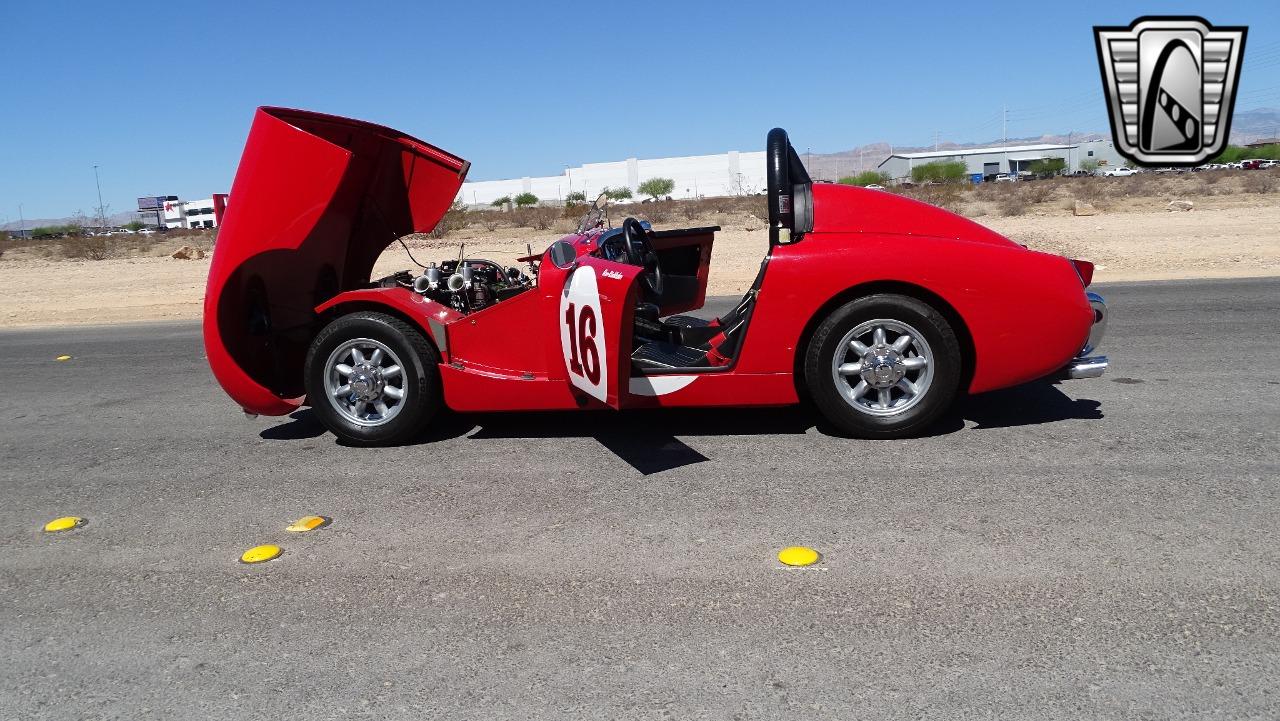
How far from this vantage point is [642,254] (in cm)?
634

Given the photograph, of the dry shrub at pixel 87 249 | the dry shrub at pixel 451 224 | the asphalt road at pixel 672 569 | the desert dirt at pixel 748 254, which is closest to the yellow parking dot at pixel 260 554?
the asphalt road at pixel 672 569

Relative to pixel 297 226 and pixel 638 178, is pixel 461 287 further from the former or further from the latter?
pixel 638 178

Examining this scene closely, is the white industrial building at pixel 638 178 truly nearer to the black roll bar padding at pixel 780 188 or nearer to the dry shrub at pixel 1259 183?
the dry shrub at pixel 1259 183

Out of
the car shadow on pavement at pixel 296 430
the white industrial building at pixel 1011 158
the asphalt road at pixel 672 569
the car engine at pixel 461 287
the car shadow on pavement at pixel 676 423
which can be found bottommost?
the asphalt road at pixel 672 569

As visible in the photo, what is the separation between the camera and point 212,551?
13.1ft

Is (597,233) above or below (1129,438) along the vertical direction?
above

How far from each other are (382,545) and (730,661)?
1.78 meters

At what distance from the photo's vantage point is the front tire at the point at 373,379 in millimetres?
5270

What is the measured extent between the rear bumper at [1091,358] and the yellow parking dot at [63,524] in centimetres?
514

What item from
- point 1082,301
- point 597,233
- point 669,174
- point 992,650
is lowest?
point 992,650

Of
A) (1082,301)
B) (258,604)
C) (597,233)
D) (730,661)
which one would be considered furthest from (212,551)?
(1082,301)

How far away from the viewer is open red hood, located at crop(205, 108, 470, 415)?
201 inches

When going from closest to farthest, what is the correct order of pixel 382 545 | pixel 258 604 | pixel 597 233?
1. pixel 258 604
2. pixel 382 545
3. pixel 597 233

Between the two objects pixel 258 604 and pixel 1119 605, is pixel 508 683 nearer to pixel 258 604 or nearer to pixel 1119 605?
pixel 258 604
